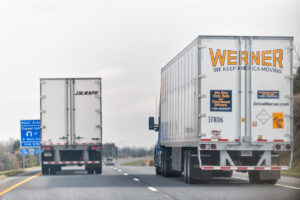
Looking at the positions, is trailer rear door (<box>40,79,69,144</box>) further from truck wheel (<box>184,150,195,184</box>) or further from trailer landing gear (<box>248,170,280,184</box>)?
trailer landing gear (<box>248,170,280,184</box>)

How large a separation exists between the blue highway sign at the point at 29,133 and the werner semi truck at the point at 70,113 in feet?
45.7

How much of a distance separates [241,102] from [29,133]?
27066 millimetres

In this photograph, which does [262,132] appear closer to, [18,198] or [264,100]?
[264,100]

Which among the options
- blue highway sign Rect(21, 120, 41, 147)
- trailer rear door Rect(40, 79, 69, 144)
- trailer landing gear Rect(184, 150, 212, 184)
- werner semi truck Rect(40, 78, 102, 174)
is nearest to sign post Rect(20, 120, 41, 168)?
blue highway sign Rect(21, 120, 41, 147)

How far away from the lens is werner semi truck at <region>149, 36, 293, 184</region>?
61.0ft

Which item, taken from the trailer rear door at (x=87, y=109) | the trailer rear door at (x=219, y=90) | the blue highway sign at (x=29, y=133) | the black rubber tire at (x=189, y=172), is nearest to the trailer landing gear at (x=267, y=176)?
the trailer rear door at (x=219, y=90)

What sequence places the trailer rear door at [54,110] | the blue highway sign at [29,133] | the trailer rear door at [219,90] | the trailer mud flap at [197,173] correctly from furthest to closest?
the blue highway sign at [29,133] → the trailer rear door at [54,110] → the trailer mud flap at [197,173] → the trailer rear door at [219,90]

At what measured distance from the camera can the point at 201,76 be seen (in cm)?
1855

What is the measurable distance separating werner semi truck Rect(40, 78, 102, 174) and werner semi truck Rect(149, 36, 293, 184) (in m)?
10.4

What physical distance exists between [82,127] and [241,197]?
15.2 metres

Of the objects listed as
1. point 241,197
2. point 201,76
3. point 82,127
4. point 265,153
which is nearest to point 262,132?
point 265,153

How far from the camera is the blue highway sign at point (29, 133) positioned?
43.1 metres

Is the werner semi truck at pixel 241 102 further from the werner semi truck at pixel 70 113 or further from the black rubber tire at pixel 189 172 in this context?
the werner semi truck at pixel 70 113

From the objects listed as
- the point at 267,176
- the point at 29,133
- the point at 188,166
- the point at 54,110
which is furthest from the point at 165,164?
the point at 29,133
